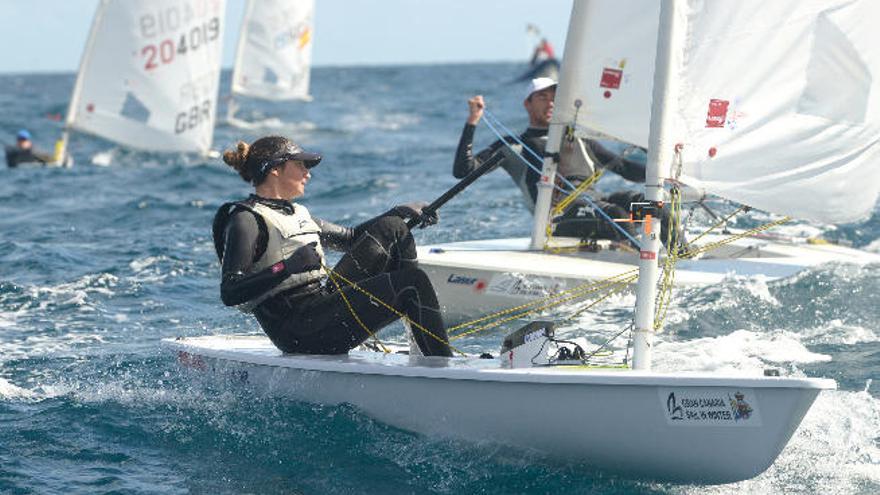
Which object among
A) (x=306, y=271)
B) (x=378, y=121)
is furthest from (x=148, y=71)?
(x=306, y=271)

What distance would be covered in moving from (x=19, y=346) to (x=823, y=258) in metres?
5.16

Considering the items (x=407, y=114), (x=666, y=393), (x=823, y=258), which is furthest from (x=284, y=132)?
(x=666, y=393)

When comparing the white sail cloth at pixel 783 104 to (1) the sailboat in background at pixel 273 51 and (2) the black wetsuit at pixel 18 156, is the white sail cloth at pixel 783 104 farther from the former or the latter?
(1) the sailboat in background at pixel 273 51

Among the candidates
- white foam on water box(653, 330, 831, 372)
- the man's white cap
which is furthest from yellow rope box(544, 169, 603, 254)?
white foam on water box(653, 330, 831, 372)

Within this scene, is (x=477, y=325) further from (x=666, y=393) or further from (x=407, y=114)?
(x=407, y=114)

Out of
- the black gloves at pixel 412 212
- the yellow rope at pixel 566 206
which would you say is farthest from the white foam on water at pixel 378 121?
the black gloves at pixel 412 212

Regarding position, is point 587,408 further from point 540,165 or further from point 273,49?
point 273,49

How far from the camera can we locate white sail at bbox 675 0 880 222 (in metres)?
5.15

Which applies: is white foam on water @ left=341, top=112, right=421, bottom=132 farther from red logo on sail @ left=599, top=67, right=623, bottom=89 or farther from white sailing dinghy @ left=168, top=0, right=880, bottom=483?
white sailing dinghy @ left=168, top=0, right=880, bottom=483

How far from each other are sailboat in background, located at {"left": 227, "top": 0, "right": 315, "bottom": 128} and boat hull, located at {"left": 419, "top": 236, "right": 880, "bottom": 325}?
811 inches

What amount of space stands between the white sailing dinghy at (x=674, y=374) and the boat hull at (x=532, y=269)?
7.94 feet

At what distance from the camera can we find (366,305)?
543 cm

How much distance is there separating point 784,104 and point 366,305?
1861 millimetres

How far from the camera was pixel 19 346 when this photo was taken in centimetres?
748
